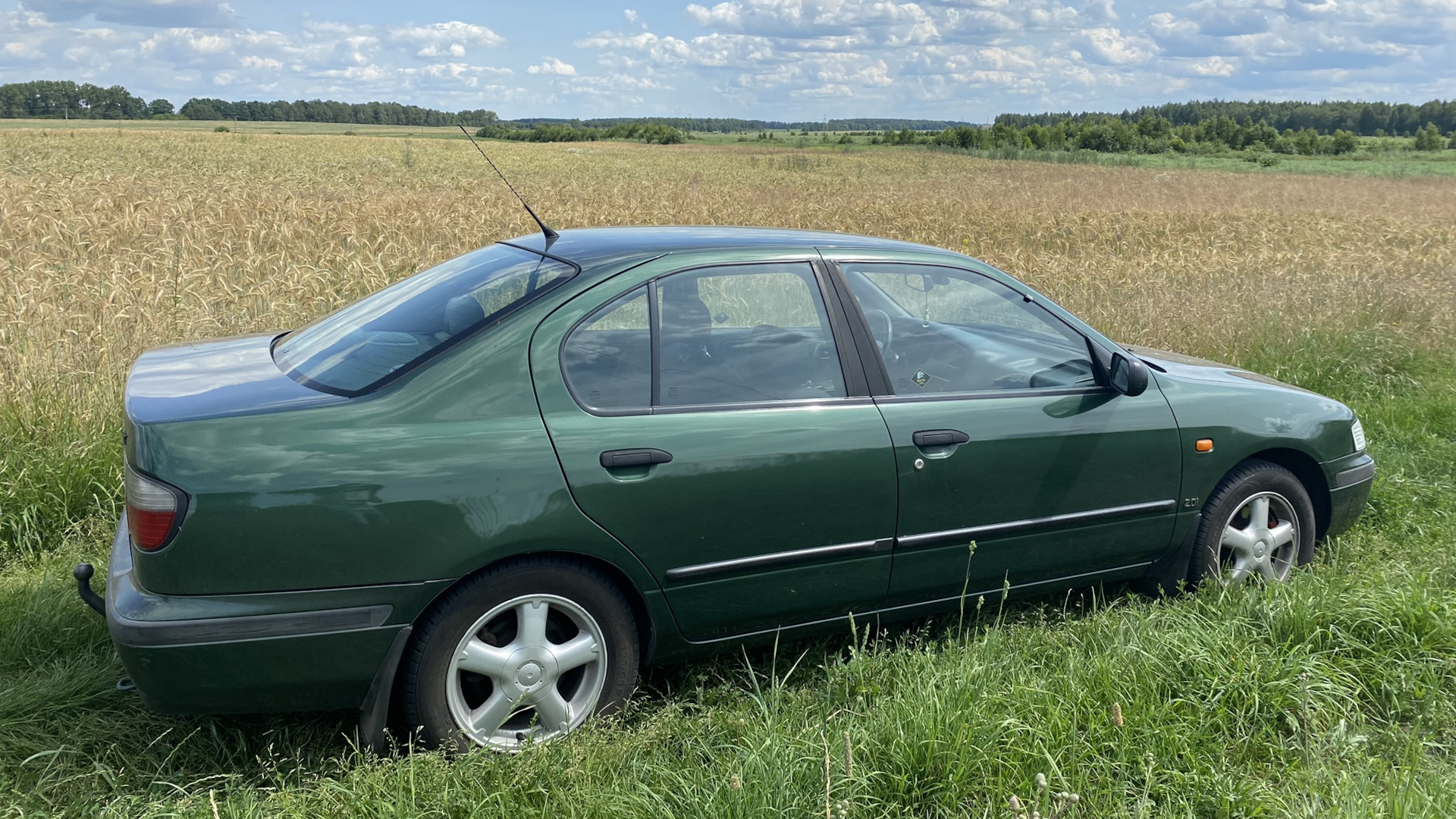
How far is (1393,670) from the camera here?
3461 millimetres

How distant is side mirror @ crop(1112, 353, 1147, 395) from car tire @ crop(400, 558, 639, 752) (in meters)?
2.04

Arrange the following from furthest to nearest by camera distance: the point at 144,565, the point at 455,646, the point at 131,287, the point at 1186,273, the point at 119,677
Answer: the point at 1186,273
the point at 131,287
the point at 119,677
the point at 455,646
the point at 144,565

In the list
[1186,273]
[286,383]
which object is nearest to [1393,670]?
[286,383]

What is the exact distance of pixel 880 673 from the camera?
3.32 metres

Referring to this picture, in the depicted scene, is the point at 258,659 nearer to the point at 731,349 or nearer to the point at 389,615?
the point at 389,615

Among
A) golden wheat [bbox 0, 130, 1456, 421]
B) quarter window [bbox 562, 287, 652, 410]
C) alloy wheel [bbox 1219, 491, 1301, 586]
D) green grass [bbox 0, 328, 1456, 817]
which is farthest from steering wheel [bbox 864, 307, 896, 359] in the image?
golden wheat [bbox 0, 130, 1456, 421]

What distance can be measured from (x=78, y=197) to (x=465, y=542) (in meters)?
12.7

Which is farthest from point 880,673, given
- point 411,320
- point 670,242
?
point 411,320

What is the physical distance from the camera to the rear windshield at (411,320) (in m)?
3.00

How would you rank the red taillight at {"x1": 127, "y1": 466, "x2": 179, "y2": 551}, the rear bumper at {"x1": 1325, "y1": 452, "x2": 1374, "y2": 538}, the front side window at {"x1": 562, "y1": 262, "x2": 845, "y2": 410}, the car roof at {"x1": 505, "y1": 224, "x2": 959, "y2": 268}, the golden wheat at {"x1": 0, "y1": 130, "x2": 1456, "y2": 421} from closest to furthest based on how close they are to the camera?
1. the red taillight at {"x1": 127, "y1": 466, "x2": 179, "y2": 551}
2. the front side window at {"x1": 562, "y1": 262, "x2": 845, "y2": 410}
3. the car roof at {"x1": 505, "y1": 224, "x2": 959, "y2": 268}
4. the rear bumper at {"x1": 1325, "y1": 452, "x2": 1374, "y2": 538}
5. the golden wheat at {"x1": 0, "y1": 130, "x2": 1456, "y2": 421}

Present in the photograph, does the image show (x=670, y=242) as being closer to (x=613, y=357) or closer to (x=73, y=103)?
(x=613, y=357)

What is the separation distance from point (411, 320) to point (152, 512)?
1.02 m

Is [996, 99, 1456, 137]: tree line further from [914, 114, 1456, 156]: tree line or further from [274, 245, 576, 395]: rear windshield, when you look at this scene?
[274, 245, 576, 395]: rear windshield

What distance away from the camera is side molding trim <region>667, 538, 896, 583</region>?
10.2ft
